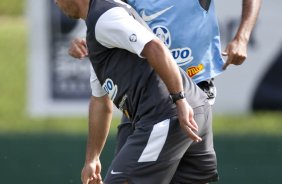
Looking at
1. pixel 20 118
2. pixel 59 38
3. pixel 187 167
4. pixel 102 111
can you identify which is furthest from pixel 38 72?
pixel 187 167

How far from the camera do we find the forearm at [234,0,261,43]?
4.75m

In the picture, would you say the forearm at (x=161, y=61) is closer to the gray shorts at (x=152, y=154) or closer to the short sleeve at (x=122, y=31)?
the short sleeve at (x=122, y=31)

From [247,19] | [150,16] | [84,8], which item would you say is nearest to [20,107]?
[150,16]

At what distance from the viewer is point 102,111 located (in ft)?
16.7

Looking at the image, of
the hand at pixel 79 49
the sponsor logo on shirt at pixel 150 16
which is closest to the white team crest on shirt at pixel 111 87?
the hand at pixel 79 49

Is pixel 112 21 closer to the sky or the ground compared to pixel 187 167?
closer to the sky

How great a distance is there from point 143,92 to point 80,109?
387cm

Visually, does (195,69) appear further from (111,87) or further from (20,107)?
(20,107)

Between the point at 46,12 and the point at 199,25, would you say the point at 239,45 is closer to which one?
the point at 199,25

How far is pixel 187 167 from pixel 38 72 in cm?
362

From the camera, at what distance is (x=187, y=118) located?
425cm

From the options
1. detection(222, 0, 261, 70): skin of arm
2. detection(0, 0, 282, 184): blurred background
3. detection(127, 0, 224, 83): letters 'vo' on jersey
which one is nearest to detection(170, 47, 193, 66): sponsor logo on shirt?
detection(127, 0, 224, 83): letters 'vo' on jersey

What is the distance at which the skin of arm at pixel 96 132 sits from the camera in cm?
507

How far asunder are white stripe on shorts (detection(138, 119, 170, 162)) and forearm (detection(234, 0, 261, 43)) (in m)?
0.67
